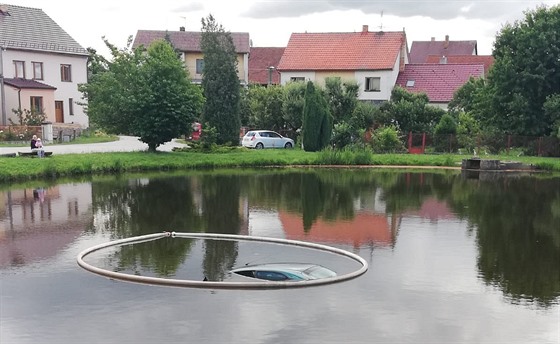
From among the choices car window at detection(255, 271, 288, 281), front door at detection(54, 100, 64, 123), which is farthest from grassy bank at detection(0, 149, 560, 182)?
car window at detection(255, 271, 288, 281)

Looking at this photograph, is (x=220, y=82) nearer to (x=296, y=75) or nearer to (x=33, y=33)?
(x=296, y=75)

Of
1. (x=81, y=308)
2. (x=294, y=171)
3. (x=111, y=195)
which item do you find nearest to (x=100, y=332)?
(x=81, y=308)

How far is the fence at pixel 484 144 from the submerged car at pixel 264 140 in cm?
784

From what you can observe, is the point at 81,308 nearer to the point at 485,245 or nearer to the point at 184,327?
the point at 184,327

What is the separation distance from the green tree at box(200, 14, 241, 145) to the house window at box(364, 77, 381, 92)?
14.2 m

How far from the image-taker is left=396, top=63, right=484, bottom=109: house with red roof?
4659 cm

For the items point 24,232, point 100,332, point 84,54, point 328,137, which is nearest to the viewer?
point 100,332

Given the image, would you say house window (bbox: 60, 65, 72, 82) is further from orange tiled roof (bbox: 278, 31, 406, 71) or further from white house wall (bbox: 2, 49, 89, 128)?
orange tiled roof (bbox: 278, 31, 406, 71)

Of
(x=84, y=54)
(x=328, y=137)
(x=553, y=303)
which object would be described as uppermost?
(x=84, y=54)

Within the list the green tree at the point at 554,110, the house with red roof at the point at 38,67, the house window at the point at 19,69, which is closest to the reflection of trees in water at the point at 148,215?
the house with red roof at the point at 38,67

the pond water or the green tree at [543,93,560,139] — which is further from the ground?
the green tree at [543,93,560,139]

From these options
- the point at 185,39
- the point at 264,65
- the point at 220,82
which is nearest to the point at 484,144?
the point at 220,82

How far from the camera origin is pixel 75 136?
41188mm

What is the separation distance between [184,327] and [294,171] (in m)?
21.7
